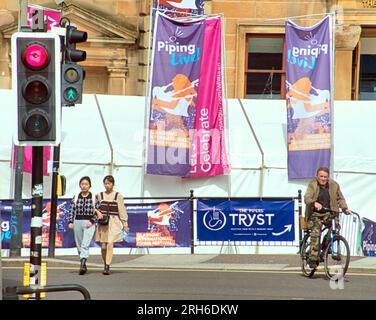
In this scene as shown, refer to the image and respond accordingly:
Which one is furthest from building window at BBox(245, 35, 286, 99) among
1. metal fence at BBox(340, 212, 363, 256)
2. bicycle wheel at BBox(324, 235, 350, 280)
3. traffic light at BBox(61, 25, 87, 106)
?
traffic light at BBox(61, 25, 87, 106)

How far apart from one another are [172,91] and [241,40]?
406 centimetres

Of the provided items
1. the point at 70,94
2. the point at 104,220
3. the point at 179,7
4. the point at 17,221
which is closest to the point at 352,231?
the point at 104,220

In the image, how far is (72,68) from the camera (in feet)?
40.9

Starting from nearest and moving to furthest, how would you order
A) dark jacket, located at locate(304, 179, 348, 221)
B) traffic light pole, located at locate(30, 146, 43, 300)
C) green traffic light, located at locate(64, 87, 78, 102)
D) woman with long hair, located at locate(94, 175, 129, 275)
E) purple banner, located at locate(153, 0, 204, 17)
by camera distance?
traffic light pole, located at locate(30, 146, 43, 300) → green traffic light, located at locate(64, 87, 78, 102) → dark jacket, located at locate(304, 179, 348, 221) → woman with long hair, located at locate(94, 175, 129, 275) → purple banner, located at locate(153, 0, 204, 17)

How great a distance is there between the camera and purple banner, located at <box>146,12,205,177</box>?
20453 millimetres

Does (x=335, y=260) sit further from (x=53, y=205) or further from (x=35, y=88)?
(x=35, y=88)

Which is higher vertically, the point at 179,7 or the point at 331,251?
the point at 179,7

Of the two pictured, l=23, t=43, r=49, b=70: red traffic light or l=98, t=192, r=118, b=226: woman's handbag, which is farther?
l=98, t=192, r=118, b=226: woman's handbag

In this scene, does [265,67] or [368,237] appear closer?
[368,237]

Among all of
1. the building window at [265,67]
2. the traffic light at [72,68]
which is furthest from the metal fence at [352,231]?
the traffic light at [72,68]

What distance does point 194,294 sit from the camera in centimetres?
1316


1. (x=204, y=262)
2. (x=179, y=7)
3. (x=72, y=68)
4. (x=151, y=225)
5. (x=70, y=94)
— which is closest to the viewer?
(x=72, y=68)

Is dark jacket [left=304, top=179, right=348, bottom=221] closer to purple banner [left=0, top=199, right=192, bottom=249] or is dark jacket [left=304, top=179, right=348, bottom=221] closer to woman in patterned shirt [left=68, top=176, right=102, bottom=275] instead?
woman in patterned shirt [left=68, top=176, right=102, bottom=275]

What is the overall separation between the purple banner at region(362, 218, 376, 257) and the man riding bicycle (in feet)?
15.1
